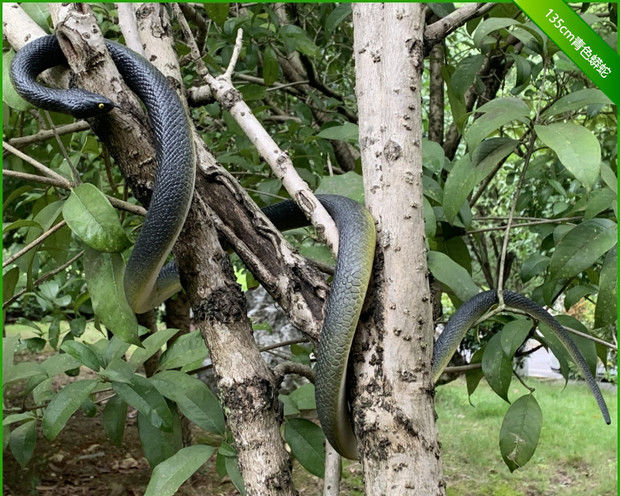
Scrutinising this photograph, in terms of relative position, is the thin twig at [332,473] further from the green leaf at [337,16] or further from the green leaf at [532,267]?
the green leaf at [337,16]

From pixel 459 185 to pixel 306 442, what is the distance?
58 cm

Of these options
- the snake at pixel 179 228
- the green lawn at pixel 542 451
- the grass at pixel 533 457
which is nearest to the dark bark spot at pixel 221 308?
the snake at pixel 179 228

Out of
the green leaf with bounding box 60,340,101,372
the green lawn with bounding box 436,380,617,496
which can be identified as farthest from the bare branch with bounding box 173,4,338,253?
the green lawn with bounding box 436,380,617,496

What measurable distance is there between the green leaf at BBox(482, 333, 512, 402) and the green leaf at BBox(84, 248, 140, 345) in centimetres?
72

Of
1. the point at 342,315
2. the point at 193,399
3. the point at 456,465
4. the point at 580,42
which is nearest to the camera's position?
the point at 342,315

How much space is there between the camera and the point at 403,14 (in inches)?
35.0

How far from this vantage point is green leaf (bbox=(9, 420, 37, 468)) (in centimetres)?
135

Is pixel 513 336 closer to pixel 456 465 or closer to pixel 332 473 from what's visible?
pixel 332 473

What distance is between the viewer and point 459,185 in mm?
1145

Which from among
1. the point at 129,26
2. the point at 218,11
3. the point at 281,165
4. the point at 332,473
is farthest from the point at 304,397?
the point at 218,11

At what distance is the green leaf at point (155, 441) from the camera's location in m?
1.32

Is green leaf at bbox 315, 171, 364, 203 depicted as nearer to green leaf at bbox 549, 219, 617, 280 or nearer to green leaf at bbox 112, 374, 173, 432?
green leaf at bbox 549, 219, 617, 280

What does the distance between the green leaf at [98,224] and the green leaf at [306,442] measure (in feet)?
1.73

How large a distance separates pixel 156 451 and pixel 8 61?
2.69ft
